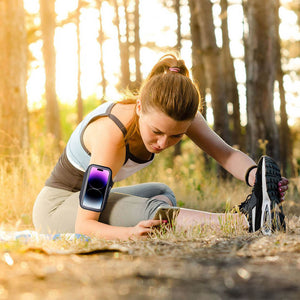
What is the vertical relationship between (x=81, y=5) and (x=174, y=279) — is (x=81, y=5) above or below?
above

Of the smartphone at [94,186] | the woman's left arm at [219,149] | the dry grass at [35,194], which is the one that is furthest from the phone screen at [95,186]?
the dry grass at [35,194]

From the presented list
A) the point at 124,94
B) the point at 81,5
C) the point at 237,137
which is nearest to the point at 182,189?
the point at 124,94

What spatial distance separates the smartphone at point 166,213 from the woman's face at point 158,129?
0.39 m

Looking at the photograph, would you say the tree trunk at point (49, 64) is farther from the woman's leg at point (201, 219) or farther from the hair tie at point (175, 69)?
the woman's leg at point (201, 219)

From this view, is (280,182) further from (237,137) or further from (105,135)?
(237,137)

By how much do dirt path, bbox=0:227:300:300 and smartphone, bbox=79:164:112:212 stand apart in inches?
22.6

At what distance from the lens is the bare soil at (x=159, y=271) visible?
1521 millimetres

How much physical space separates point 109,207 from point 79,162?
41 centimetres

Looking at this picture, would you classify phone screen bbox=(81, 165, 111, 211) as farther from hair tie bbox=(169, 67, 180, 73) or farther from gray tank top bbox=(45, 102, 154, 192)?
hair tie bbox=(169, 67, 180, 73)

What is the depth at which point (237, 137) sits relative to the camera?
12039 millimetres

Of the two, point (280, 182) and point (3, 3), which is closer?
point (280, 182)

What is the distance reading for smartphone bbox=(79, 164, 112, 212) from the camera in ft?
9.56

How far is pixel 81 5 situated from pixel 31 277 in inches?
536

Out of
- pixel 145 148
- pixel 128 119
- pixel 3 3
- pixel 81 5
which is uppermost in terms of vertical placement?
pixel 81 5
